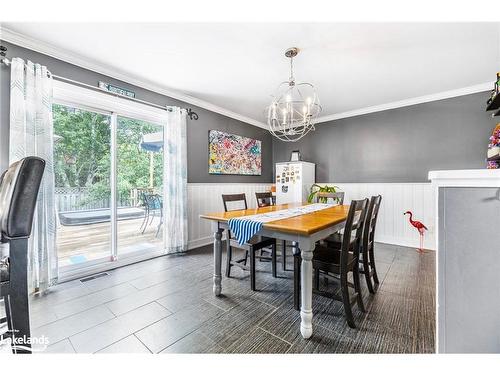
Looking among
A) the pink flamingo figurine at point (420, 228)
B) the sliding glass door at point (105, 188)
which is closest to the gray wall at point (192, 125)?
the sliding glass door at point (105, 188)

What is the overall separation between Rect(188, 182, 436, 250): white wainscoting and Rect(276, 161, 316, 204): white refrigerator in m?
0.97

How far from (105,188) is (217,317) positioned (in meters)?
2.20

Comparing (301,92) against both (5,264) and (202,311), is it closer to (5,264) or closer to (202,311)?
(202,311)

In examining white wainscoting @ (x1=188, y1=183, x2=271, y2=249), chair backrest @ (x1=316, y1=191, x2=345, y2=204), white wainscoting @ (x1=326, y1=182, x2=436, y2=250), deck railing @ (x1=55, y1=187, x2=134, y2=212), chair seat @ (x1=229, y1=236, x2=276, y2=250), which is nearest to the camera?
chair seat @ (x1=229, y1=236, x2=276, y2=250)

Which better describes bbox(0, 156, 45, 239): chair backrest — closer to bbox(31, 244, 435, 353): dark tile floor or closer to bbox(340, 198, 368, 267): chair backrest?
bbox(31, 244, 435, 353): dark tile floor

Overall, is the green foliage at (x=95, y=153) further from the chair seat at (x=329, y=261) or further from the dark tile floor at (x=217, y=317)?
the chair seat at (x=329, y=261)

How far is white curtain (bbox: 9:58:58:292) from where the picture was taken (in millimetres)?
1951

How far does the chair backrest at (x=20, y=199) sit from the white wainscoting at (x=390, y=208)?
8.36 ft

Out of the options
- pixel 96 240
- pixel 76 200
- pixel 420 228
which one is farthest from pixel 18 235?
pixel 420 228

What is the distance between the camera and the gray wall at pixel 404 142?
3184 millimetres

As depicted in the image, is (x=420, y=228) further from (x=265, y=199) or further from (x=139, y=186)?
(x=139, y=186)

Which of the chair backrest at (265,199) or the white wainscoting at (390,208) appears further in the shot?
the white wainscoting at (390,208)

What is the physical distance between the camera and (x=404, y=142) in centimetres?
370

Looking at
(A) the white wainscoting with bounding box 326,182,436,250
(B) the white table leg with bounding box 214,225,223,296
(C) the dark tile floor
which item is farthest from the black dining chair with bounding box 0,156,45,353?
(A) the white wainscoting with bounding box 326,182,436,250
